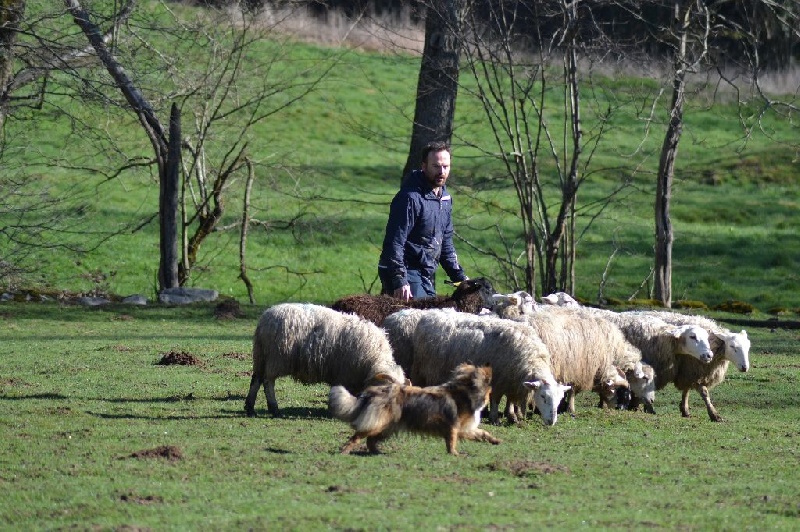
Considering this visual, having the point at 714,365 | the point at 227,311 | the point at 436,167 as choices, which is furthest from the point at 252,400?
the point at 227,311

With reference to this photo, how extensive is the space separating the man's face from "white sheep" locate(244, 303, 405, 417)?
1.58 meters

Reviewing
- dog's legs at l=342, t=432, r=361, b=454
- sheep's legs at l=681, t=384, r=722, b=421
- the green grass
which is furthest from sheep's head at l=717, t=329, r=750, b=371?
dog's legs at l=342, t=432, r=361, b=454

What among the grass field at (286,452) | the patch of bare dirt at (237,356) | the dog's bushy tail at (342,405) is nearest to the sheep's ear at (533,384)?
the grass field at (286,452)

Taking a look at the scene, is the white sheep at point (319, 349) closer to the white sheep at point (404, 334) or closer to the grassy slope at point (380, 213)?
the white sheep at point (404, 334)

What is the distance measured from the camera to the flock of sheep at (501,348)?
31.3 feet

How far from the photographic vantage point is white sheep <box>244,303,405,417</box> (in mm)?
9461

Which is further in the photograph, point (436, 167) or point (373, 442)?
point (436, 167)

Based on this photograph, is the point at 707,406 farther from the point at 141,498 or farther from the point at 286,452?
the point at 141,498

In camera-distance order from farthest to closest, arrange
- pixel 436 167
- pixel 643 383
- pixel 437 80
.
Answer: pixel 437 80, pixel 643 383, pixel 436 167

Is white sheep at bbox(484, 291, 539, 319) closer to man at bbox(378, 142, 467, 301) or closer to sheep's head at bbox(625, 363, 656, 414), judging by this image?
man at bbox(378, 142, 467, 301)

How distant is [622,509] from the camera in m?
6.61

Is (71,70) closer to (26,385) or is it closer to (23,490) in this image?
(26,385)

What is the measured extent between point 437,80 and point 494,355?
991 centimetres

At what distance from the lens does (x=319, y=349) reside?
31.3 feet
